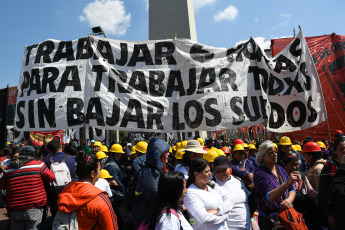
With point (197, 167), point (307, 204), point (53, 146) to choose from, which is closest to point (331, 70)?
point (307, 204)

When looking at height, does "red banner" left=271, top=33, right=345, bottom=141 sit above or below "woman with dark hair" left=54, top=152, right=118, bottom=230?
above

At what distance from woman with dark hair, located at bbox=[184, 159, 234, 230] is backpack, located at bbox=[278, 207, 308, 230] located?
0.55m

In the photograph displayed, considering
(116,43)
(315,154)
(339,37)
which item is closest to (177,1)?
(339,37)

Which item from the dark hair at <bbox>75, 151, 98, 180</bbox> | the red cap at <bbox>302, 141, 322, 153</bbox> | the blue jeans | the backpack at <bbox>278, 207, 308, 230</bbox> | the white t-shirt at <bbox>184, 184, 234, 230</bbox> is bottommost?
the blue jeans

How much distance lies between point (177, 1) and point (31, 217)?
81.8 ft

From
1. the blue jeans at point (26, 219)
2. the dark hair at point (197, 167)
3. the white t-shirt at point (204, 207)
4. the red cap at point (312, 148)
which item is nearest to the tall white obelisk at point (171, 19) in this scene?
the red cap at point (312, 148)

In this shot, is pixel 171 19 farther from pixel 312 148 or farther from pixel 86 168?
pixel 86 168

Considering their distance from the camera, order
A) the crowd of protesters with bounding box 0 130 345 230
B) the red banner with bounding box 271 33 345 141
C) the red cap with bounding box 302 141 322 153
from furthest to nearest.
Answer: the red banner with bounding box 271 33 345 141 < the red cap with bounding box 302 141 322 153 < the crowd of protesters with bounding box 0 130 345 230

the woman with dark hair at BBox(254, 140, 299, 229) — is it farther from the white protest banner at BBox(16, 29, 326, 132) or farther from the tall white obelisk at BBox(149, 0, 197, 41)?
the tall white obelisk at BBox(149, 0, 197, 41)

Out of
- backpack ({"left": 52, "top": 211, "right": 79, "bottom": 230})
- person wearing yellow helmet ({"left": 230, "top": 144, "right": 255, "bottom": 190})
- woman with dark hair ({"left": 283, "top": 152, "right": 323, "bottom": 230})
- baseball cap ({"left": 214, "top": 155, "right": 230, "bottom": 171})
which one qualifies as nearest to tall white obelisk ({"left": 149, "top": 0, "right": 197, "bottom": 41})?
person wearing yellow helmet ({"left": 230, "top": 144, "right": 255, "bottom": 190})

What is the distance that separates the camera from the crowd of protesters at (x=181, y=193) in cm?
206

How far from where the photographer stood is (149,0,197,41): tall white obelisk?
24.8 metres

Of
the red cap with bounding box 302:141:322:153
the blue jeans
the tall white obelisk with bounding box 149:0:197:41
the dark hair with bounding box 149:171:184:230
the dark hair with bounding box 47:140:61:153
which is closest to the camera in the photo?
the dark hair with bounding box 149:171:184:230

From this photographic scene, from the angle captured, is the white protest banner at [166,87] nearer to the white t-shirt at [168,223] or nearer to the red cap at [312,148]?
the red cap at [312,148]
